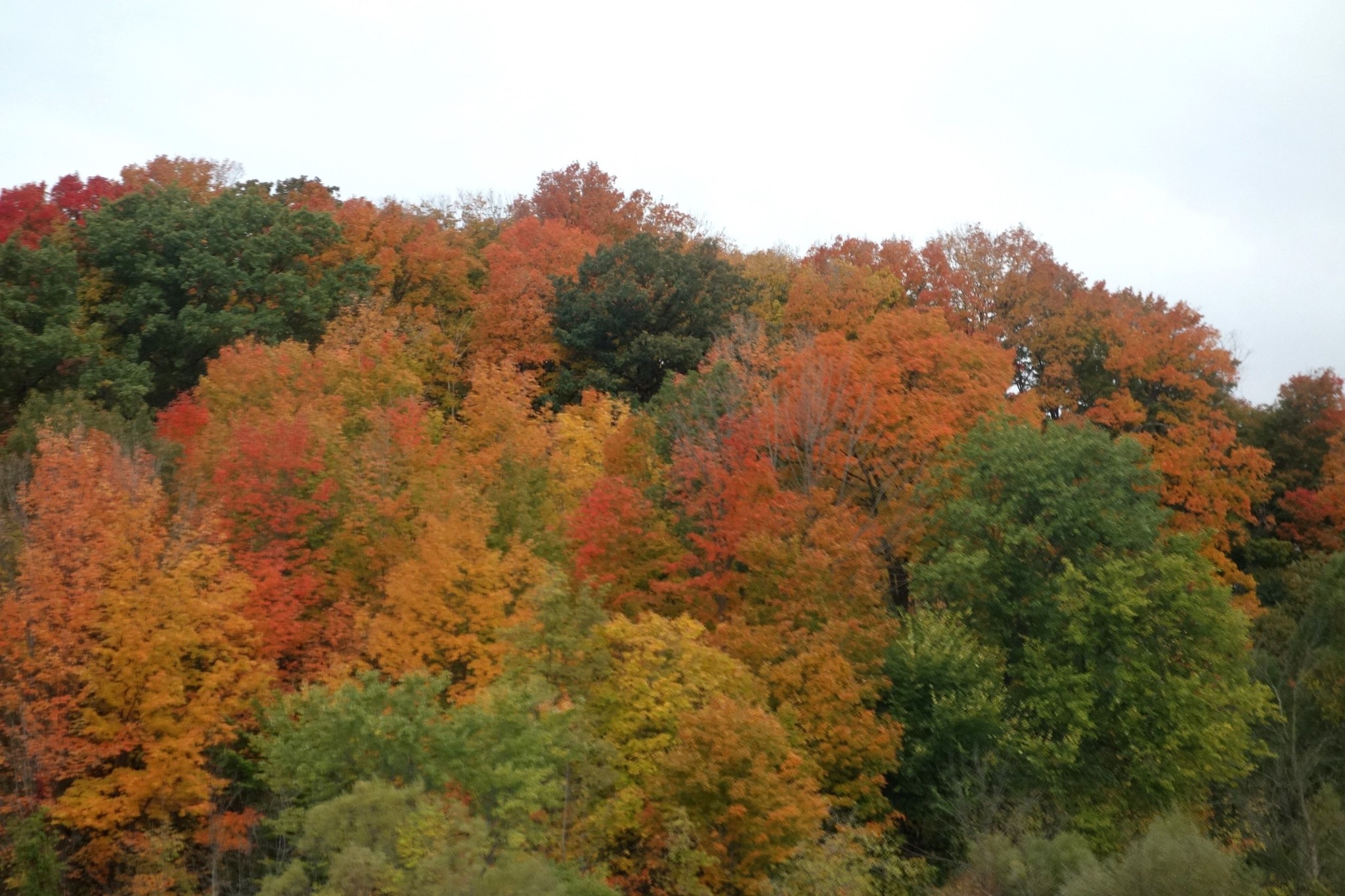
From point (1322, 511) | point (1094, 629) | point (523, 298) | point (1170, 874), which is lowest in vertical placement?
point (1170, 874)

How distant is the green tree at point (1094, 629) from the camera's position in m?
32.0

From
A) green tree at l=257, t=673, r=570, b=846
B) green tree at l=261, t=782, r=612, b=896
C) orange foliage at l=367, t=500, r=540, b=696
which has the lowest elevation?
green tree at l=261, t=782, r=612, b=896

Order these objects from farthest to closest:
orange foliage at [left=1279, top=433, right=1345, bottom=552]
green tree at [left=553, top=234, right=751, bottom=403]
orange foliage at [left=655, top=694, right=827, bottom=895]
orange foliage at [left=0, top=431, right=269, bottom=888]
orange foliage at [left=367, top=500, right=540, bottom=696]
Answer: orange foliage at [left=1279, top=433, right=1345, bottom=552] < green tree at [left=553, top=234, right=751, bottom=403] < orange foliage at [left=367, top=500, right=540, bottom=696] < orange foliage at [left=0, top=431, right=269, bottom=888] < orange foliage at [left=655, top=694, right=827, bottom=895]

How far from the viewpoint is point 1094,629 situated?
33.0 m

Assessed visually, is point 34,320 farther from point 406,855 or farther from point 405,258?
point 406,855

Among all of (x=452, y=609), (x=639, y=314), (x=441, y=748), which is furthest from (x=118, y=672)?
(x=639, y=314)

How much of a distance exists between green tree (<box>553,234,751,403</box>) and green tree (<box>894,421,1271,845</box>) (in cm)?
1783

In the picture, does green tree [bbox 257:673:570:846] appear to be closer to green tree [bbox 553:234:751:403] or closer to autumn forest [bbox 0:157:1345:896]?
autumn forest [bbox 0:157:1345:896]

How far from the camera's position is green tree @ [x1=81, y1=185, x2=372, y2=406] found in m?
47.9

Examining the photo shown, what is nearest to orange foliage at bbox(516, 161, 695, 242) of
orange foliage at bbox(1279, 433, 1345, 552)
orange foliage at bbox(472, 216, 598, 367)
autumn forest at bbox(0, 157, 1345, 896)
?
orange foliage at bbox(472, 216, 598, 367)

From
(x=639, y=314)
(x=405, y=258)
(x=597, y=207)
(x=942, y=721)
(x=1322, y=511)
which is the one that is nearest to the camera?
(x=942, y=721)

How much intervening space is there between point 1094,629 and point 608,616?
1295 centimetres

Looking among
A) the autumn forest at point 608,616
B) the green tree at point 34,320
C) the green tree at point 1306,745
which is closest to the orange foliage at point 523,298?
the autumn forest at point 608,616

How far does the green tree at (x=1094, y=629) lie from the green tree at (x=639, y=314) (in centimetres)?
1783
